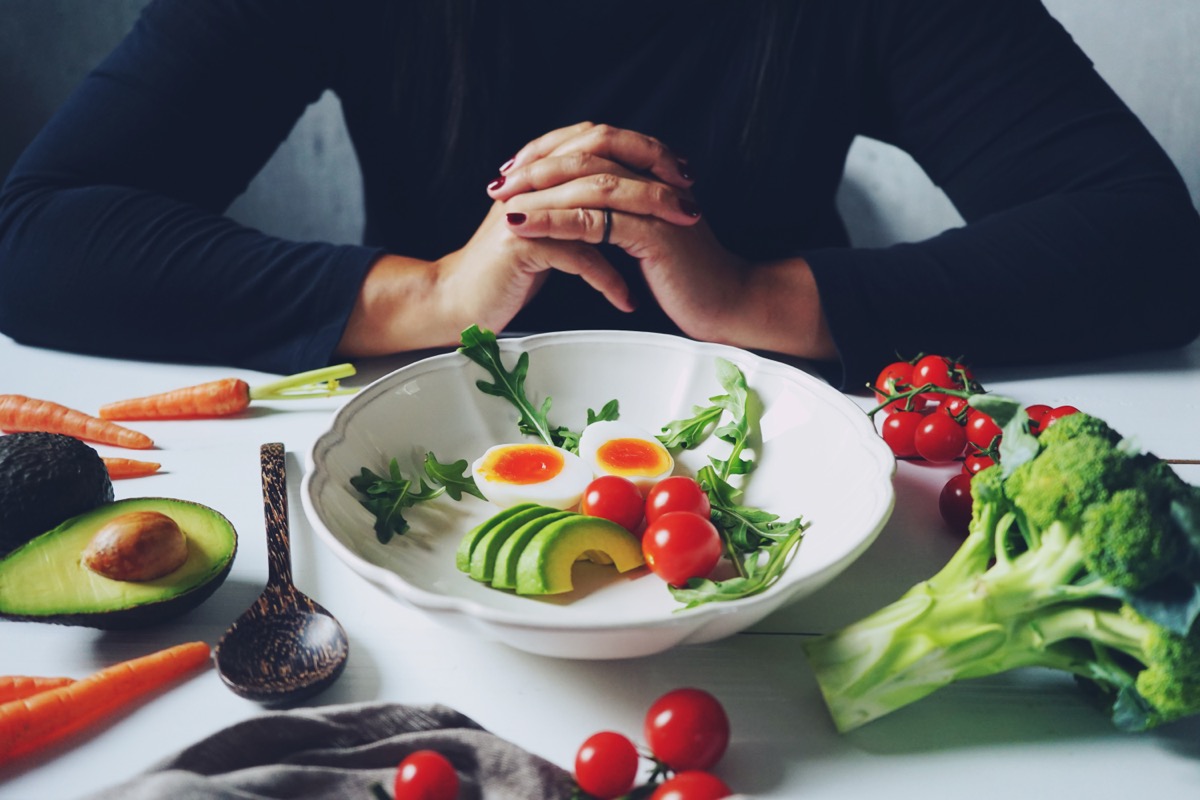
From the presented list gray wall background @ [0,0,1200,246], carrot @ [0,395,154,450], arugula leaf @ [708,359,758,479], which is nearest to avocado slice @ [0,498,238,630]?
carrot @ [0,395,154,450]

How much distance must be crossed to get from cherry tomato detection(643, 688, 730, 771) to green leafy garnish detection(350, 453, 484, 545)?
373mm

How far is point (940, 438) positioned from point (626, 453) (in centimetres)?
41

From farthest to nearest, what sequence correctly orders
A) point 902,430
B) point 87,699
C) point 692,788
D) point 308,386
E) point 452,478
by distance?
point 308,386, point 902,430, point 452,478, point 87,699, point 692,788

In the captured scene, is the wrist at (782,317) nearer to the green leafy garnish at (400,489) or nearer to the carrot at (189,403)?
the green leafy garnish at (400,489)

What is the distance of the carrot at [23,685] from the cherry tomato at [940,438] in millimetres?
968

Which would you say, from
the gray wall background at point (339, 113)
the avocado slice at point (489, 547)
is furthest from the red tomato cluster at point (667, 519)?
the gray wall background at point (339, 113)

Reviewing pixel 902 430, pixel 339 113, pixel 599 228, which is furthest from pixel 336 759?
pixel 339 113

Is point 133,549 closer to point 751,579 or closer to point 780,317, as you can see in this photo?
point 751,579

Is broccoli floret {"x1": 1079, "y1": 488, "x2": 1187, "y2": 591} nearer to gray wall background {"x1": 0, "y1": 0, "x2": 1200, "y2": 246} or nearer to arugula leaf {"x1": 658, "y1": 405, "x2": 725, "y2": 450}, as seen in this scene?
arugula leaf {"x1": 658, "y1": 405, "x2": 725, "y2": 450}

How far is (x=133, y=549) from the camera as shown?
0.82 metres

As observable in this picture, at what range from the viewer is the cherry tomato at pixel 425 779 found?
658 mm

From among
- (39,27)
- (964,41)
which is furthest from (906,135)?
(39,27)

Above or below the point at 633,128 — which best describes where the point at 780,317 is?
below

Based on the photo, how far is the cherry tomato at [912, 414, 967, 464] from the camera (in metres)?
1.15
